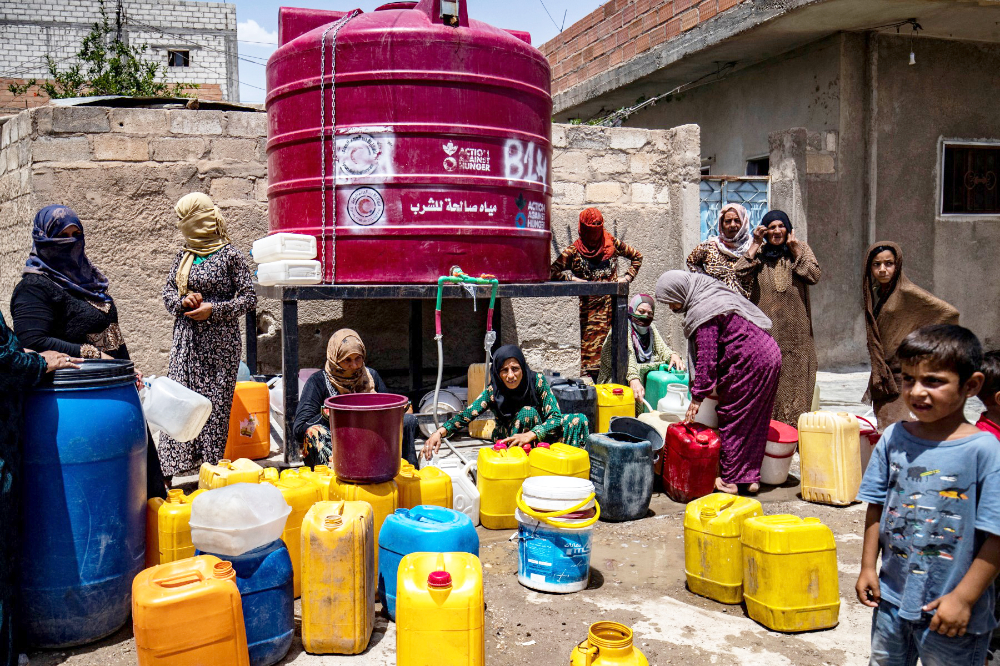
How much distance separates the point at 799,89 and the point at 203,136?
21.2 feet

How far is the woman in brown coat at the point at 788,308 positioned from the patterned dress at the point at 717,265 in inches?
2.4

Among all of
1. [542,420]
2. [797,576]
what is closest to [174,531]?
[542,420]

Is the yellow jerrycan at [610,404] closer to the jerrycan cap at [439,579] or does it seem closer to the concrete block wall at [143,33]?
the jerrycan cap at [439,579]

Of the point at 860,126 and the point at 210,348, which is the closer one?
the point at 210,348

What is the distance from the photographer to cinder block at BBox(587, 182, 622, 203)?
7262 millimetres

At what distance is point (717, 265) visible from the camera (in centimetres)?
561

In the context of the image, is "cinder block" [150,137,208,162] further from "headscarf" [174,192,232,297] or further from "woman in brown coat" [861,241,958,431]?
"woman in brown coat" [861,241,958,431]

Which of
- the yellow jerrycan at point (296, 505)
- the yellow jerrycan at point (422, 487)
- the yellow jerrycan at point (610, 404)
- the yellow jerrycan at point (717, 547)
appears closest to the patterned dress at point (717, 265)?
the yellow jerrycan at point (610, 404)

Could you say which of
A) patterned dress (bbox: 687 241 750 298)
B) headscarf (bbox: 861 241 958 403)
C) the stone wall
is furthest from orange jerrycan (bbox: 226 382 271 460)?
headscarf (bbox: 861 241 958 403)

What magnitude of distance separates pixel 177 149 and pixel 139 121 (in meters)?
0.33

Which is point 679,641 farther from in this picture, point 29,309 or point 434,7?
point 434,7

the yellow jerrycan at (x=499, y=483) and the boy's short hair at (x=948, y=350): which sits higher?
the boy's short hair at (x=948, y=350)

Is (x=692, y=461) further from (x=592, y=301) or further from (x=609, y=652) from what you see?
(x=609, y=652)

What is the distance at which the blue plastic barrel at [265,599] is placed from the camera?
8.57 ft
